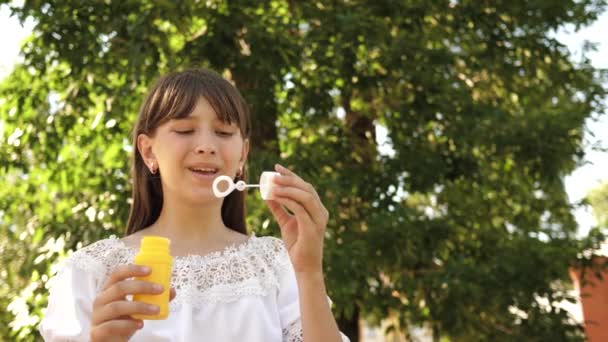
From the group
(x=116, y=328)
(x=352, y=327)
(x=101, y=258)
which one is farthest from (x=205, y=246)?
(x=352, y=327)

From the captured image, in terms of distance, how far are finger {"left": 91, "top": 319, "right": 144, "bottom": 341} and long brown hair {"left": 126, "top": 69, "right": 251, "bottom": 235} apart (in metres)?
0.74

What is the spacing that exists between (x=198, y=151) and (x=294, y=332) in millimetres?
567

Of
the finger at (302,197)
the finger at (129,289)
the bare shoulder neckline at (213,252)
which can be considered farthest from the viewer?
the bare shoulder neckline at (213,252)

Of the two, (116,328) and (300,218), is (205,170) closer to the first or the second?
(300,218)

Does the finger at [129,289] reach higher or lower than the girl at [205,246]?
lower

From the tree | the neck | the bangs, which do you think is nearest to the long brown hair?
the bangs

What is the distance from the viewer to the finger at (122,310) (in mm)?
1621

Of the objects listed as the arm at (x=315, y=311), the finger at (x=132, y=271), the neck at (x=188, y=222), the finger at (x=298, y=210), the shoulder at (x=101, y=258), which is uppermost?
the neck at (x=188, y=222)

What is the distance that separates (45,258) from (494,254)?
3643mm

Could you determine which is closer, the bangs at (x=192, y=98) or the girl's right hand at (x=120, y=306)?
the girl's right hand at (x=120, y=306)

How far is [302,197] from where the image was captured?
6.33 ft

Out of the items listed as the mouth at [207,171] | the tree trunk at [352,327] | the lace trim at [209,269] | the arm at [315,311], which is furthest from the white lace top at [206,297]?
the tree trunk at [352,327]

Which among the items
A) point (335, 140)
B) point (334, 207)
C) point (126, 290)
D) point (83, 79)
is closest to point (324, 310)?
point (126, 290)

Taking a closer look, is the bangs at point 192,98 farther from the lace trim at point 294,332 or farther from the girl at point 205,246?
the lace trim at point 294,332
